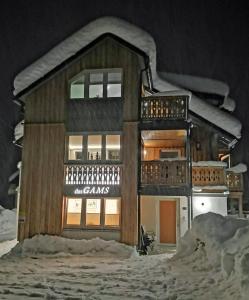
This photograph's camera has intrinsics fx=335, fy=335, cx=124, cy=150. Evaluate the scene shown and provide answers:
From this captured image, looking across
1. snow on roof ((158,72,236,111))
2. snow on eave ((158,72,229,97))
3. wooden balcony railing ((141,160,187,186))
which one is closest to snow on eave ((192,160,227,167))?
wooden balcony railing ((141,160,187,186))

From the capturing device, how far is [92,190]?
16.3m

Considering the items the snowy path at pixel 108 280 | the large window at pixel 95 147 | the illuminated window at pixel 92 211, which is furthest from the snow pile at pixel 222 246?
the large window at pixel 95 147

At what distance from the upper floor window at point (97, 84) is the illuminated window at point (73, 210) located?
533 centimetres

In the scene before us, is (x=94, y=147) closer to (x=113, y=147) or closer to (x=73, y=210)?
(x=113, y=147)

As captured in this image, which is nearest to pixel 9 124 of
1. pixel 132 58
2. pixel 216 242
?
pixel 132 58

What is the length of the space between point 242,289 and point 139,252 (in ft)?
30.0

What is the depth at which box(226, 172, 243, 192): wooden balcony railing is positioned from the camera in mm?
19453

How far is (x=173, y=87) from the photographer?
21594mm

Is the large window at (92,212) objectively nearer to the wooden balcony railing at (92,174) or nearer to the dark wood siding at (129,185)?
the dark wood siding at (129,185)

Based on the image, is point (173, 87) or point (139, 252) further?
point (173, 87)

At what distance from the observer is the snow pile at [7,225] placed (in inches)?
891

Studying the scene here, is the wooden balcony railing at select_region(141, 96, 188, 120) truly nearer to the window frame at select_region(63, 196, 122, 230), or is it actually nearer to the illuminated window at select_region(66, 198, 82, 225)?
the window frame at select_region(63, 196, 122, 230)

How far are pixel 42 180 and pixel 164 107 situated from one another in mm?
7080

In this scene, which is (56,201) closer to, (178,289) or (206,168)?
(206,168)
